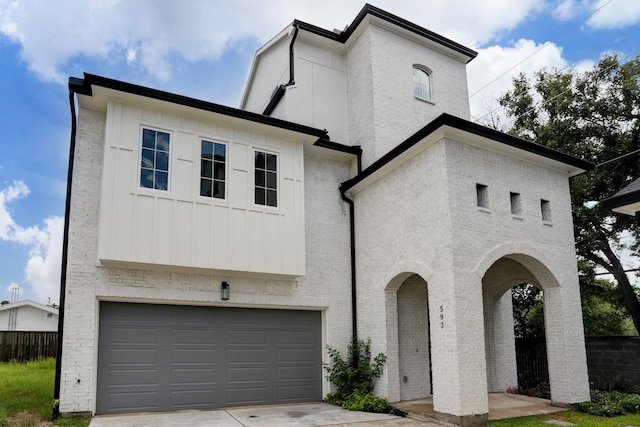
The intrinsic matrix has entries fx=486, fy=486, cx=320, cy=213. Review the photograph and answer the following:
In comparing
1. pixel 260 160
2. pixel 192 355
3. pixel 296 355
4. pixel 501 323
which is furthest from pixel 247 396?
pixel 501 323

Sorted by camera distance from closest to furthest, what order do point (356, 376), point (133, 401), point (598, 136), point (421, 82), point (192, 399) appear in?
point (133, 401)
point (192, 399)
point (356, 376)
point (421, 82)
point (598, 136)

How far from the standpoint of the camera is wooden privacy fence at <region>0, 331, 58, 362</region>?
1952 cm

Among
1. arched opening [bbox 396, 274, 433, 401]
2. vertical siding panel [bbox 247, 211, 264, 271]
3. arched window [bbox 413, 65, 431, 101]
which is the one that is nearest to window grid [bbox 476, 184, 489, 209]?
arched opening [bbox 396, 274, 433, 401]

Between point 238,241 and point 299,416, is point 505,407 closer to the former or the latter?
point 299,416

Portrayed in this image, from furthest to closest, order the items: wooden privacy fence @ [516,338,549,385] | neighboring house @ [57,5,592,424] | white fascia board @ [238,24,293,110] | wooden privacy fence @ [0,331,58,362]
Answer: wooden privacy fence @ [0,331,58,362] → white fascia board @ [238,24,293,110] → wooden privacy fence @ [516,338,549,385] → neighboring house @ [57,5,592,424]

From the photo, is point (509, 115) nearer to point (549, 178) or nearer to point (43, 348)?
point (549, 178)

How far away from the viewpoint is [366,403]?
9.88m

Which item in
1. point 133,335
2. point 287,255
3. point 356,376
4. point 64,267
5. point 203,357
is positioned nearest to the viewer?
point 64,267

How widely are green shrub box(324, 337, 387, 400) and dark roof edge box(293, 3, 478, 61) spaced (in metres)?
8.41

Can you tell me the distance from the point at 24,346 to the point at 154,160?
584 inches

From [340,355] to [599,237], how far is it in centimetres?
1137

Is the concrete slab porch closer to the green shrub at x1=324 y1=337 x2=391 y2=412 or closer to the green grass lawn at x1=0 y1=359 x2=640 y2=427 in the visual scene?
the green grass lawn at x1=0 y1=359 x2=640 y2=427

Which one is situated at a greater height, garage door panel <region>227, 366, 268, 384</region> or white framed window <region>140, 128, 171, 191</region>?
white framed window <region>140, 128, 171, 191</region>

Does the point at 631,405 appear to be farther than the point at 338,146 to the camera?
No
